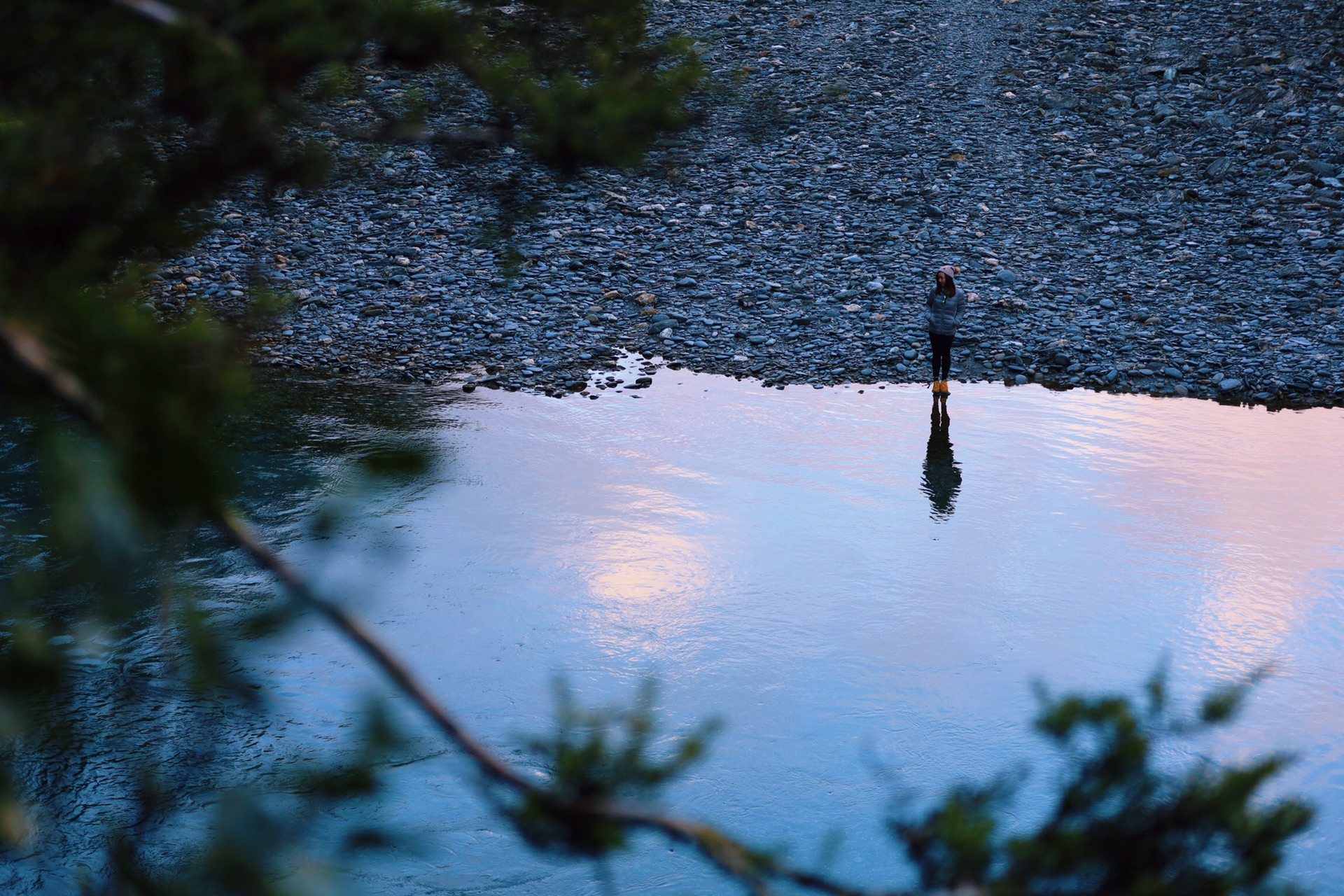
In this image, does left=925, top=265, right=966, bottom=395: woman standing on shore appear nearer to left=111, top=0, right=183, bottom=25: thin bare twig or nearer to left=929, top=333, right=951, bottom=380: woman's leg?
left=929, top=333, right=951, bottom=380: woman's leg

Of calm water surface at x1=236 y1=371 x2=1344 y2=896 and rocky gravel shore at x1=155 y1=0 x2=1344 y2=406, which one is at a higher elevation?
rocky gravel shore at x1=155 y1=0 x2=1344 y2=406

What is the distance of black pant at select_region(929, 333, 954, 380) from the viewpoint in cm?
1235

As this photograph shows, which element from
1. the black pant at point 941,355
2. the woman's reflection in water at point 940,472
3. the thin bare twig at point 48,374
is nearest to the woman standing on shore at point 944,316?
the black pant at point 941,355

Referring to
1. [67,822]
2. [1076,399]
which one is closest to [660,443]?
[1076,399]

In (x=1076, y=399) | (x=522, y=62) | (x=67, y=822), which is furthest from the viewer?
(x=1076, y=399)

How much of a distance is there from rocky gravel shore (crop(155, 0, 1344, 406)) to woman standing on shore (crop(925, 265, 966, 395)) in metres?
0.67

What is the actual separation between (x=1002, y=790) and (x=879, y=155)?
52.4 feet

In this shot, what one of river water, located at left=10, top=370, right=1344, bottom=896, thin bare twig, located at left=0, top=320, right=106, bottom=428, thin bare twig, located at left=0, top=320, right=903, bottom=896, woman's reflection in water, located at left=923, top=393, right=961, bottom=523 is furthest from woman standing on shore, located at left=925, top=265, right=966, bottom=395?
thin bare twig, located at left=0, top=320, right=106, bottom=428

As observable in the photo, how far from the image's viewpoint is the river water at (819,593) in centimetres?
639

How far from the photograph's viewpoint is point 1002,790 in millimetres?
2564

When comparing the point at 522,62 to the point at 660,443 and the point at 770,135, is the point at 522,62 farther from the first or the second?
the point at 770,135

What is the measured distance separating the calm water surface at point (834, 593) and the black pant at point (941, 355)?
54cm

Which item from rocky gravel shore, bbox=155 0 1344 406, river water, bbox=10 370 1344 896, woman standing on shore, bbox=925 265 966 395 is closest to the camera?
river water, bbox=10 370 1344 896

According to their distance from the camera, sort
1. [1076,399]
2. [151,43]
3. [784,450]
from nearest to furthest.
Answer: [151,43] < [784,450] < [1076,399]
